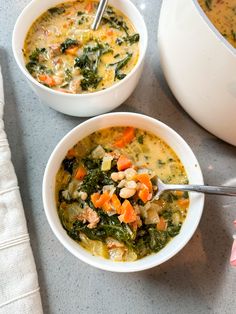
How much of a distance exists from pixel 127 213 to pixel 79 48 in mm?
526

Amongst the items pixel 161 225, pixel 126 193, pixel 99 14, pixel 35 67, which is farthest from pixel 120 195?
pixel 99 14

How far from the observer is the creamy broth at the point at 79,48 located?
1.25 m

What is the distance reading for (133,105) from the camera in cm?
134

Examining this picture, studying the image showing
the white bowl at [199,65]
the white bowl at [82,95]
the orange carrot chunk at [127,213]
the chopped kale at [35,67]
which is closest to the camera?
the white bowl at [199,65]

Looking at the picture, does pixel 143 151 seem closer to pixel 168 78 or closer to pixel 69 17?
pixel 168 78

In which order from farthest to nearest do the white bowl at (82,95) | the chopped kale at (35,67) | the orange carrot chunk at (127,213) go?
the chopped kale at (35,67) < the white bowl at (82,95) < the orange carrot chunk at (127,213)

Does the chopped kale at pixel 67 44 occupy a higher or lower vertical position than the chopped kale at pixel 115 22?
lower

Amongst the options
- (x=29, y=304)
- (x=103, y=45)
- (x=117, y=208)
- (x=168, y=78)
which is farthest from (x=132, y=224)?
(x=103, y=45)

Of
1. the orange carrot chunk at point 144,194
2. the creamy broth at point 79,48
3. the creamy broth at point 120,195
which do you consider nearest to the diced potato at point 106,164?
the creamy broth at point 120,195

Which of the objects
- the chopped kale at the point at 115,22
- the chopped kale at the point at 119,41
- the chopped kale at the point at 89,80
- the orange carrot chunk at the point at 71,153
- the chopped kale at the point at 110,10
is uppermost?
the chopped kale at the point at 110,10

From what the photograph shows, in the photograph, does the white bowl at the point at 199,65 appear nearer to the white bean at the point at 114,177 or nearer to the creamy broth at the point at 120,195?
the creamy broth at the point at 120,195

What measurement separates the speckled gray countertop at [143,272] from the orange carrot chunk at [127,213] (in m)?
0.19

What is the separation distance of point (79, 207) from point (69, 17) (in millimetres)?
592

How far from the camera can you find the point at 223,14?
1113mm
